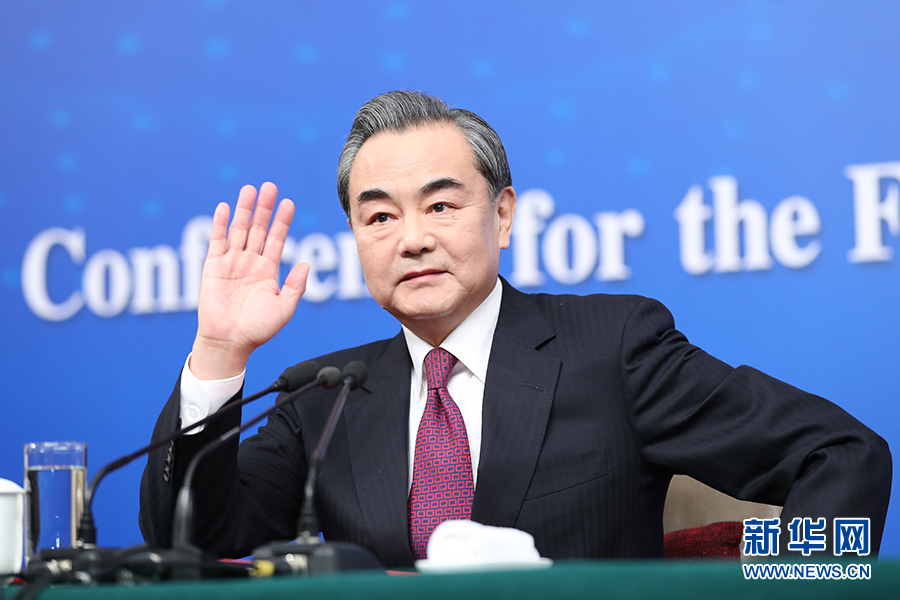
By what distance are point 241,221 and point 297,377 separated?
592 mm

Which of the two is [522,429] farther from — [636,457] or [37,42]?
[37,42]

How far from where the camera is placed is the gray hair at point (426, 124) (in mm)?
1967

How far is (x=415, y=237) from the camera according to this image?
185 cm

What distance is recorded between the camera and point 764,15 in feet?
8.01

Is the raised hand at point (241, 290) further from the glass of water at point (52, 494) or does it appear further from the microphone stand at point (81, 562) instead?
the microphone stand at point (81, 562)

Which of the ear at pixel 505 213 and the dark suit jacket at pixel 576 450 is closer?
the dark suit jacket at pixel 576 450

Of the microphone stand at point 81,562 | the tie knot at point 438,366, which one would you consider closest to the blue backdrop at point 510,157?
the tie knot at point 438,366

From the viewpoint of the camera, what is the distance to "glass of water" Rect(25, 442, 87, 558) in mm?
1350

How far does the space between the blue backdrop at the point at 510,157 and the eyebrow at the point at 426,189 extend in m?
0.77

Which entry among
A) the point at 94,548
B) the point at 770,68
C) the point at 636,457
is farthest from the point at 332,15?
the point at 94,548

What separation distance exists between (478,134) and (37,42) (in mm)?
1994

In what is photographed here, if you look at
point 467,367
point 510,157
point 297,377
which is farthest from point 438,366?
point 510,157

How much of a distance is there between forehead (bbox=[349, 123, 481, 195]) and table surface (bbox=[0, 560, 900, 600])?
4.00ft

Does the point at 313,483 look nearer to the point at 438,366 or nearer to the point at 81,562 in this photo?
the point at 81,562
